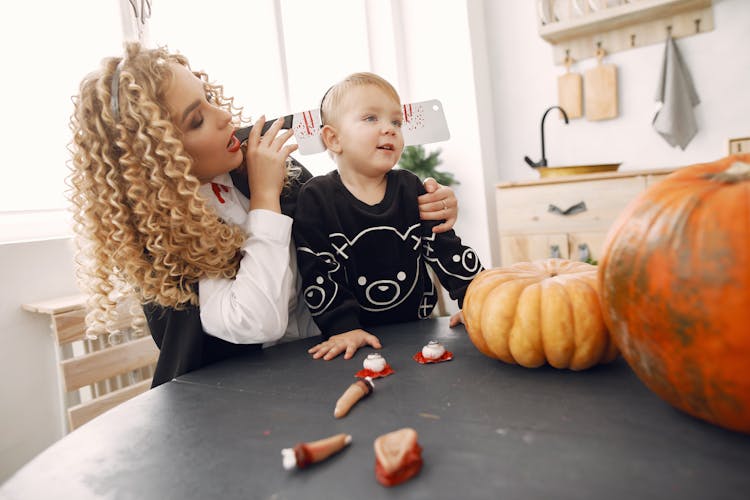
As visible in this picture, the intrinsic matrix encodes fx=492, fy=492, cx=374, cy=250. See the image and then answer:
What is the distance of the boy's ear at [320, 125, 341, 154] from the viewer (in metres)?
1.36

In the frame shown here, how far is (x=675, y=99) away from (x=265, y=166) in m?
2.85

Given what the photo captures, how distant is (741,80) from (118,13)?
342 centimetres

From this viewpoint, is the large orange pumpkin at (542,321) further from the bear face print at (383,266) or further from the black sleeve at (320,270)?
the bear face print at (383,266)

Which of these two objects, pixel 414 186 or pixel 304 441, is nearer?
pixel 304 441

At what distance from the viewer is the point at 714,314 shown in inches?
18.8

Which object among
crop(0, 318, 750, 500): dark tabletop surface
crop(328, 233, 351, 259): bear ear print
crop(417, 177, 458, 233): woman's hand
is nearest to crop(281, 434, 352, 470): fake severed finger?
crop(0, 318, 750, 500): dark tabletop surface

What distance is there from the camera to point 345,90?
1.34 m

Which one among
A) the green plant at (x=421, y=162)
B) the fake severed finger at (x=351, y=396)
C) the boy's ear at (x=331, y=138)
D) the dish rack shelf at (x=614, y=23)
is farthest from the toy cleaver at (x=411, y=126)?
the dish rack shelf at (x=614, y=23)

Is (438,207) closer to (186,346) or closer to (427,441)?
(186,346)

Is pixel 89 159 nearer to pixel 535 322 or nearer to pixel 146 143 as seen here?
pixel 146 143

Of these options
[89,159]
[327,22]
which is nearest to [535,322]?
[89,159]

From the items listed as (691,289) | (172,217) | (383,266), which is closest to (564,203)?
(383,266)

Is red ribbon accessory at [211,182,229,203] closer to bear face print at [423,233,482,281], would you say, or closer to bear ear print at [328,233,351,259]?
bear ear print at [328,233,351,259]

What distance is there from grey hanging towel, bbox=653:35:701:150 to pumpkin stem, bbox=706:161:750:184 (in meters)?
2.90
